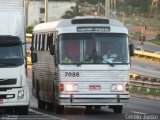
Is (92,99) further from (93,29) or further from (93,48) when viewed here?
(93,29)

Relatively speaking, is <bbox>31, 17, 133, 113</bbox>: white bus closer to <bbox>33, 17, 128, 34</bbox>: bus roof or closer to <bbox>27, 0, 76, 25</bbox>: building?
<bbox>33, 17, 128, 34</bbox>: bus roof

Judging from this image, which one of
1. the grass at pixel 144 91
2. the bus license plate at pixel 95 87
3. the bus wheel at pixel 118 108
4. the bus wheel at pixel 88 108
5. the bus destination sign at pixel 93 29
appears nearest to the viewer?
the bus license plate at pixel 95 87

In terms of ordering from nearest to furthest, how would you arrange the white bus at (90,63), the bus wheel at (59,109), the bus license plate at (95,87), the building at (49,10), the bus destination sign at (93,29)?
the white bus at (90,63) < the bus license plate at (95,87) < the bus destination sign at (93,29) < the bus wheel at (59,109) < the building at (49,10)

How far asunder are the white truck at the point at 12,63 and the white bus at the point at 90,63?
4.17ft

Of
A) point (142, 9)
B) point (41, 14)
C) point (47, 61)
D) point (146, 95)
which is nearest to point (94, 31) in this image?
point (47, 61)

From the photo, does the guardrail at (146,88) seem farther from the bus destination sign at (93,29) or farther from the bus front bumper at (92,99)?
the bus front bumper at (92,99)

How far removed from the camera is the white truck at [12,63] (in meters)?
22.3

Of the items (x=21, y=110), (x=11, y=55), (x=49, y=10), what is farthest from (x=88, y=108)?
(x=49, y=10)

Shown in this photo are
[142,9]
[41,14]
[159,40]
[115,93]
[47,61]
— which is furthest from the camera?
[142,9]

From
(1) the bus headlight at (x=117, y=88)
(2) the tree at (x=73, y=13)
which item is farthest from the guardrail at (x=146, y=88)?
(2) the tree at (x=73, y=13)

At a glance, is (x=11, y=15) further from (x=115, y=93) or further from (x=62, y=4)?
(x=62, y=4)

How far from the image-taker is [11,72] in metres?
22.3

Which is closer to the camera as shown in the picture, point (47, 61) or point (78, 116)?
point (78, 116)

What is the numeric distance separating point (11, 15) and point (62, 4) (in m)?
120
